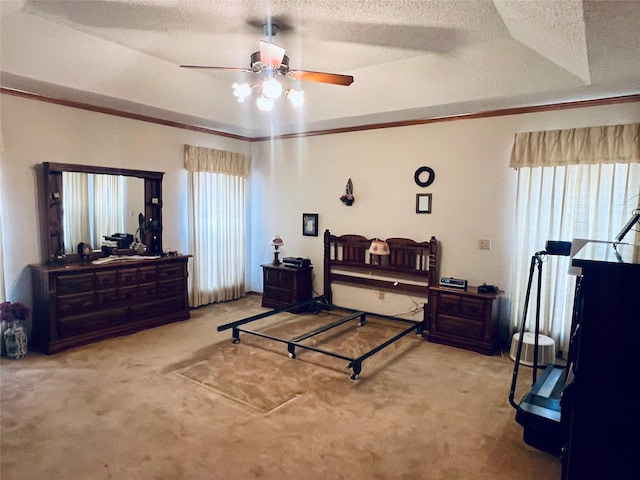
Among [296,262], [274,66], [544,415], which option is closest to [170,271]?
[296,262]

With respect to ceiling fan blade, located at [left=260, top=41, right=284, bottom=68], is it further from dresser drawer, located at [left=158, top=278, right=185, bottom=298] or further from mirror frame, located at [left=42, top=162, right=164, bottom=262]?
dresser drawer, located at [left=158, top=278, right=185, bottom=298]

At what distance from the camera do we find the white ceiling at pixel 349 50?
254 cm

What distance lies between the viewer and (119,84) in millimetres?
4086

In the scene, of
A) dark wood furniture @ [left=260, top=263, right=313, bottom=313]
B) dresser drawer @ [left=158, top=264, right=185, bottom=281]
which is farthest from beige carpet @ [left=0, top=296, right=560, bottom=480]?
dark wood furniture @ [left=260, top=263, right=313, bottom=313]

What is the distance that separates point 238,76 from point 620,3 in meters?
3.74

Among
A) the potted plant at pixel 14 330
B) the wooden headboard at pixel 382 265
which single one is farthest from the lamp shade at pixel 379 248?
the potted plant at pixel 14 330

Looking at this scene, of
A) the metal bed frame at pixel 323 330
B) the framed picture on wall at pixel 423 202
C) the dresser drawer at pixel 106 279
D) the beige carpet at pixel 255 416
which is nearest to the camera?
the beige carpet at pixel 255 416

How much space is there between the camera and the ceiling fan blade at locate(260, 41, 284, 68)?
2.72 metres

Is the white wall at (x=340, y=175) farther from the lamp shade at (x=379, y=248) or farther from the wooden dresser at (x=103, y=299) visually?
the wooden dresser at (x=103, y=299)

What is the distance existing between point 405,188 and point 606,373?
376 cm

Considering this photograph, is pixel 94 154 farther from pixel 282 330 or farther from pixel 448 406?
pixel 448 406

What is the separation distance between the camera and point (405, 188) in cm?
510

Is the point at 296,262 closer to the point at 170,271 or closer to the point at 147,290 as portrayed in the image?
the point at 170,271

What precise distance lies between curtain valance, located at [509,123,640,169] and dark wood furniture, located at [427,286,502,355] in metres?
1.51
